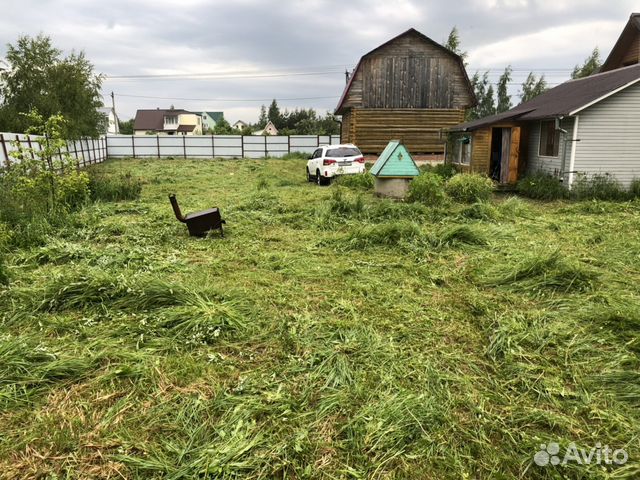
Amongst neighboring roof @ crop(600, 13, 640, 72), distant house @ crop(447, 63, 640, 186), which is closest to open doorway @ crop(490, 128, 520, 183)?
distant house @ crop(447, 63, 640, 186)

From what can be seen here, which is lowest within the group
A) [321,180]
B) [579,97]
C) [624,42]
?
[321,180]

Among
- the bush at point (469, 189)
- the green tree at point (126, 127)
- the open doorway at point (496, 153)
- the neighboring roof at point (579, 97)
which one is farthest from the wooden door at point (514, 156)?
the green tree at point (126, 127)

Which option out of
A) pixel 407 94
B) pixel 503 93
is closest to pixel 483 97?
pixel 503 93

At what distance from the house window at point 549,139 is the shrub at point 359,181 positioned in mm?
6127

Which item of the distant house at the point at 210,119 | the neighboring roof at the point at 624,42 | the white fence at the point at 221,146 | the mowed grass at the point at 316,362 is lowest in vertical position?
the mowed grass at the point at 316,362

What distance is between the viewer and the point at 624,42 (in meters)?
20.5

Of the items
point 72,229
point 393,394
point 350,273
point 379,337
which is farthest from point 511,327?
point 72,229

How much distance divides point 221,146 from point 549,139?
23.1 m

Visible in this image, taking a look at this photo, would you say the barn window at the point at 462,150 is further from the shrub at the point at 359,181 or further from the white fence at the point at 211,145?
the white fence at the point at 211,145

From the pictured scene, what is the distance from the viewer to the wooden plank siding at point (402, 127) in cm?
2548

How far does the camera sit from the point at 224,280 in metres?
5.29

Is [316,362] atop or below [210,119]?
below

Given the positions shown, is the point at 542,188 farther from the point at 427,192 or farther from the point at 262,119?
the point at 262,119

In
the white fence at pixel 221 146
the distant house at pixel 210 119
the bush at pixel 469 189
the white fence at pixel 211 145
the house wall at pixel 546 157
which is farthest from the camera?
the distant house at pixel 210 119
